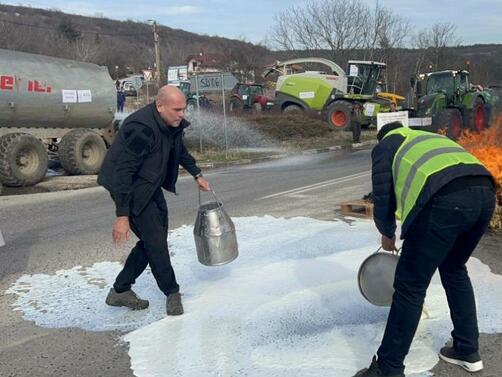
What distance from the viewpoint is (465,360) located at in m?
3.53

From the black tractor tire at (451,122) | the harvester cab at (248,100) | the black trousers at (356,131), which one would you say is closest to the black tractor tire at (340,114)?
the black trousers at (356,131)

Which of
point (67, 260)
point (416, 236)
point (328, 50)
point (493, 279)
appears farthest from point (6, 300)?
point (328, 50)

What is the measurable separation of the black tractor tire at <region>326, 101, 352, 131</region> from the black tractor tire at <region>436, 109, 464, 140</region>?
6.63 meters

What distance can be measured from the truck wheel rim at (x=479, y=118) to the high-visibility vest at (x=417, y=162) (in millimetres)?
17859

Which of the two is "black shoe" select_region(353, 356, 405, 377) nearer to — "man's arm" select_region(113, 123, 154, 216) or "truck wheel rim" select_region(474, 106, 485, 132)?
"man's arm" select_region(113, 123, 154, 216)

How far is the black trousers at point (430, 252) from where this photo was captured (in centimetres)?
301

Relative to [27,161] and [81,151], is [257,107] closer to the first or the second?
[81,151]

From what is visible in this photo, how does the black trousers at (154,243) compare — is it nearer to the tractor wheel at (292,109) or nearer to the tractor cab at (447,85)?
the tractor cab at (447,85)

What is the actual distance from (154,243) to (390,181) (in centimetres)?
200

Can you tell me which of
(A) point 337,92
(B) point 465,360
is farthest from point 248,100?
(B) point 465,360

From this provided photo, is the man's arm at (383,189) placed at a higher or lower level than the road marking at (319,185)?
higher

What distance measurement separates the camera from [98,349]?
4.07 metres

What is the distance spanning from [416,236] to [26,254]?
17.2 feet

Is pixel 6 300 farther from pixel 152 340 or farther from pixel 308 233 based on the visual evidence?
pixel 308 233
